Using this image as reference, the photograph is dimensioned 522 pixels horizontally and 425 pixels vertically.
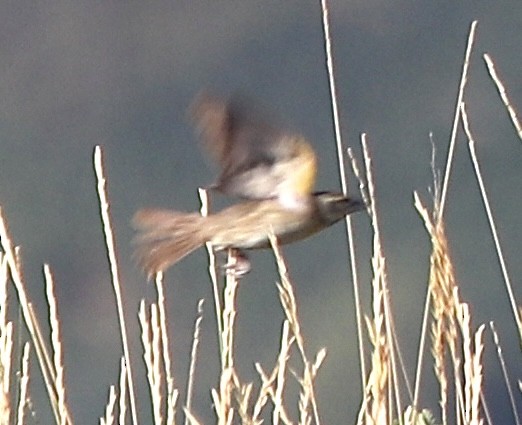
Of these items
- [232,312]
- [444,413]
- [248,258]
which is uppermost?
[248,258]

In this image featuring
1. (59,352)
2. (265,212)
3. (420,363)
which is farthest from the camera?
(265,212)

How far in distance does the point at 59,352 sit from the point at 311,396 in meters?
0.30

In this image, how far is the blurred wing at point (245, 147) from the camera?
6.63 ft

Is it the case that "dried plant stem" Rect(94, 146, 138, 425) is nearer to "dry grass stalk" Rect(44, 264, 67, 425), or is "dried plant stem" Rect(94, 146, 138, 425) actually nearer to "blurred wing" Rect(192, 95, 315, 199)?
"dry grass stalk" Rect(44, 264, 67, 425)

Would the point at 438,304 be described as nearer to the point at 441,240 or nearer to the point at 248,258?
the point at 441,240

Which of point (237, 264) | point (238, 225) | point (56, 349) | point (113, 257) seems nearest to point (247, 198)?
point (238, 225)

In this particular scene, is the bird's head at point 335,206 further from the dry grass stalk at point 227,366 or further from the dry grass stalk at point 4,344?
the dry grass stalk at point 4,344

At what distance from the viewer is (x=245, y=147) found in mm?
2051

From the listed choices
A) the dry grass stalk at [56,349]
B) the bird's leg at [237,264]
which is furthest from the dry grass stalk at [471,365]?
the dry grass stalk at [56,349]

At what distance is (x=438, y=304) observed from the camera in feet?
5.24

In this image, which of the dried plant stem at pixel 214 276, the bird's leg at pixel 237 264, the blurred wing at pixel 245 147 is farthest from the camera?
the blurred wing at pixel 245 147

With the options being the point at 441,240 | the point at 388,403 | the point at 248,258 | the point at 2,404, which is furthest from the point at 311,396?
the point at 248,258

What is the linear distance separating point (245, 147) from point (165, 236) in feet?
0.70

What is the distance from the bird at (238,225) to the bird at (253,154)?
24mm
